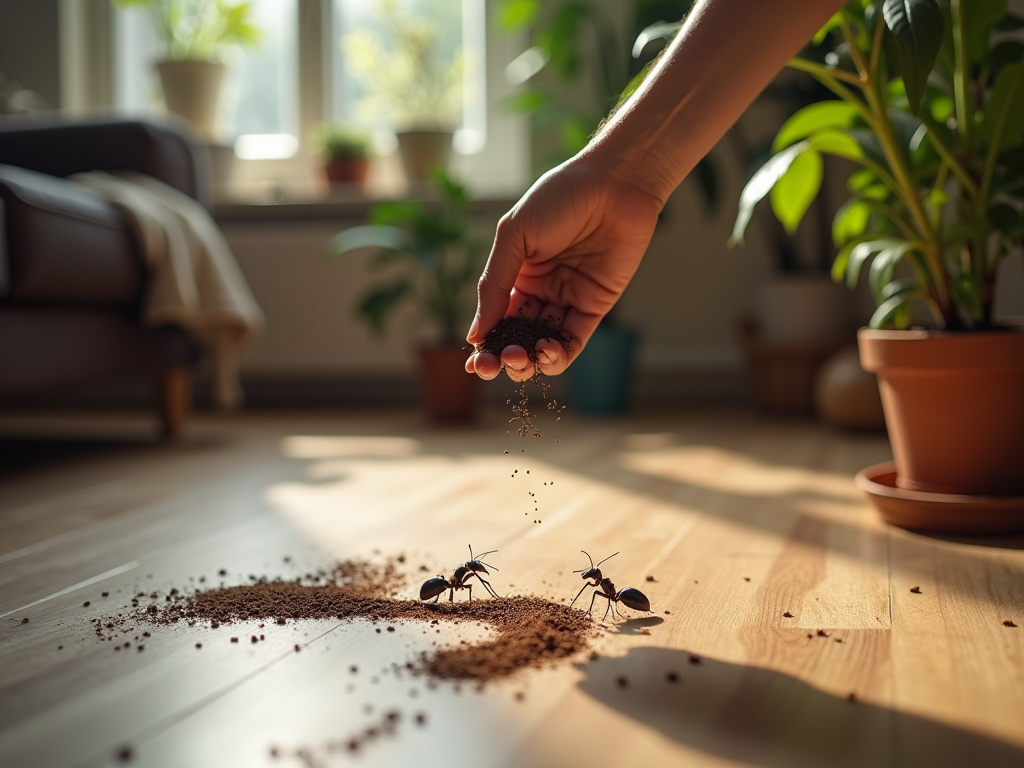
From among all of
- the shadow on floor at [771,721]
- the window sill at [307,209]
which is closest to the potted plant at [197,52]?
the window sill at [307,209]

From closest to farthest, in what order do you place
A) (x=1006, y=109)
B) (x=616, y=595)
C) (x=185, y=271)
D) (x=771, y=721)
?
(x=771, y=721) → (x=616, y=595) → (x=1006, y=109) → (x=185, y=271)

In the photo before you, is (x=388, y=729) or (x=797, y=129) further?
(x=797, y=129)

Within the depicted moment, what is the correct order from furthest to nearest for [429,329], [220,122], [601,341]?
[220,122] → [429,329] → [601,341]

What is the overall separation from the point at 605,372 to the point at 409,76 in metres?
1.51

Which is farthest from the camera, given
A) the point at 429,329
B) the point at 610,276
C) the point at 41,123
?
the point at 429,329

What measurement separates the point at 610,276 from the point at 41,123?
2.26 metres

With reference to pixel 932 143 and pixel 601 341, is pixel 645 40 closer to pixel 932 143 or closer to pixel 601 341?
pixel 932 143

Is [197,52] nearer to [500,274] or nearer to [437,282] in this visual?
[437,282]

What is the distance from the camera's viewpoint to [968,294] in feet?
4.77

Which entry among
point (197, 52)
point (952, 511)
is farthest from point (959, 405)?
point (197, 52)

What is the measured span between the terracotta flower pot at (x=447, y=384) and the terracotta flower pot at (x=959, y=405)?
1.72m

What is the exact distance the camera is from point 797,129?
156 cm

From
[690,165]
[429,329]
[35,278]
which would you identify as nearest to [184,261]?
[35,278]

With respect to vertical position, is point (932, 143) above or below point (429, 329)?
above
